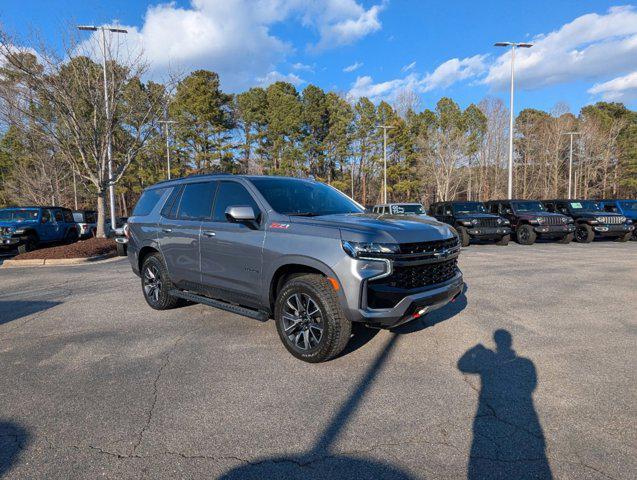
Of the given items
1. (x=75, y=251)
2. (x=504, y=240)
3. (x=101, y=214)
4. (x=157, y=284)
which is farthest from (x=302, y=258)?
(x=101, y=214)

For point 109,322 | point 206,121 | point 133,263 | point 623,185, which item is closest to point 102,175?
point 133,263

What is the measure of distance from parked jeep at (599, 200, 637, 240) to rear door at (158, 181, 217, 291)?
19.1 meters

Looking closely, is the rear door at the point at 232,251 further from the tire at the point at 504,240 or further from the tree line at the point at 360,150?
the tree line at the point at 360,150

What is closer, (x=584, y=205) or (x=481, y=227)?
(x=481, y=227)

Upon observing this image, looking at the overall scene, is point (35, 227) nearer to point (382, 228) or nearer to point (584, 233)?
point (382, 228)

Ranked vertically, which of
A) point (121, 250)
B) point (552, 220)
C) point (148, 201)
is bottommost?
point (121, 250)

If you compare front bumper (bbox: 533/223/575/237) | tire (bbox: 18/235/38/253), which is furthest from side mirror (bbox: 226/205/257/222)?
front bumper (bbox: 533/223/575/237)

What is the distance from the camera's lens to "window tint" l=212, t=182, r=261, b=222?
460cm

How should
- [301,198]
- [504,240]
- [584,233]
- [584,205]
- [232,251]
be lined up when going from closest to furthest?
[232,251] < [301,198] < [504,240] < [584,233] < [584,205]

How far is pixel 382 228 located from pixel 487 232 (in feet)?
38.7

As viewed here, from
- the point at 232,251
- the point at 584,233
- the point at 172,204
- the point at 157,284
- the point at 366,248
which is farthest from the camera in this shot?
the point at 584,233

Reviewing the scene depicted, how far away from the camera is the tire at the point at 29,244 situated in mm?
13305

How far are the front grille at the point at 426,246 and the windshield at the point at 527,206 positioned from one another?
13.2 meters

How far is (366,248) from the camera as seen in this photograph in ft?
11.6
